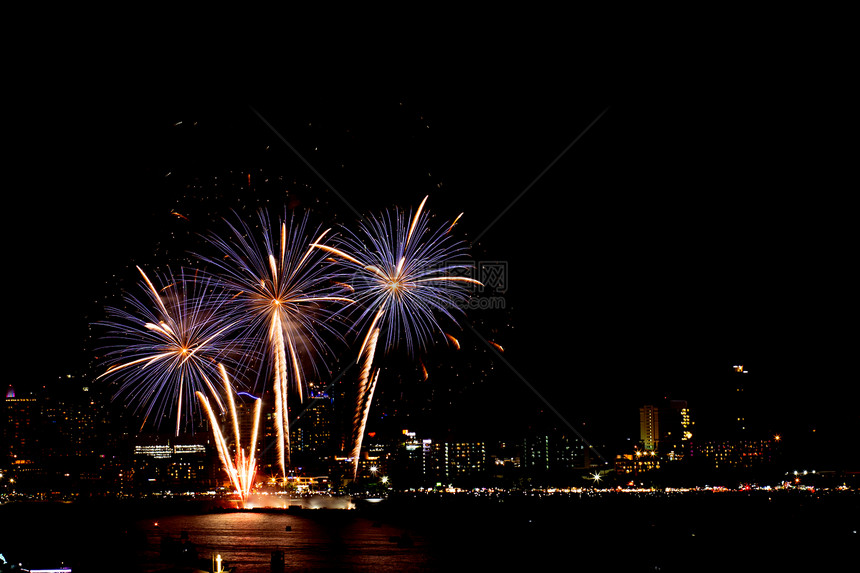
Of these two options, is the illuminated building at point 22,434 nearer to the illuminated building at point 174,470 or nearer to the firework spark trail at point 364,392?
the illuminated building at point 174,470

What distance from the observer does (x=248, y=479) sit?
156 feet

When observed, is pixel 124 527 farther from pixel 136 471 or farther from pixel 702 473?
pixel 702 473

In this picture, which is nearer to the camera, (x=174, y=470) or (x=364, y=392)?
(x=364, y=392)

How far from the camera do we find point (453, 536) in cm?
7112

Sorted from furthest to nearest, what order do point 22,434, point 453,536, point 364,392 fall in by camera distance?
1. point 22,434
2. point 453,536
3. point 364,392

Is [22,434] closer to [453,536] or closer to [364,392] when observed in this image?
[453,536]

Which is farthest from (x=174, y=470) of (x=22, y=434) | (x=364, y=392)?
(x=364, y=392)

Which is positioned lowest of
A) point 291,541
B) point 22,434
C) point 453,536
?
point 453,536

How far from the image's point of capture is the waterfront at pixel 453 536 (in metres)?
51.8

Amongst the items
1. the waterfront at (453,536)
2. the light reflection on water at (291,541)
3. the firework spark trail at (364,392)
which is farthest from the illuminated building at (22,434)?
the firework spark trail at (364,392)

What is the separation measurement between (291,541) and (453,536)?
1582cm

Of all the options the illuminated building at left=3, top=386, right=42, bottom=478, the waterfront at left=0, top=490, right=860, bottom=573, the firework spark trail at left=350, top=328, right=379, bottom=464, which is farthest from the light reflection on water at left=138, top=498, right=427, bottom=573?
the illuminated building at left=3, top=386, right=42, bottom=478

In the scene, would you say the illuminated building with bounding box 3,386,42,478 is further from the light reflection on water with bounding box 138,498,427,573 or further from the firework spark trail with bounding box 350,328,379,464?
the firework spark trail with bounding box 350,328,379,464

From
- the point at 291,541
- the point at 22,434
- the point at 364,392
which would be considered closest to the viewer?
the point at 364,392
